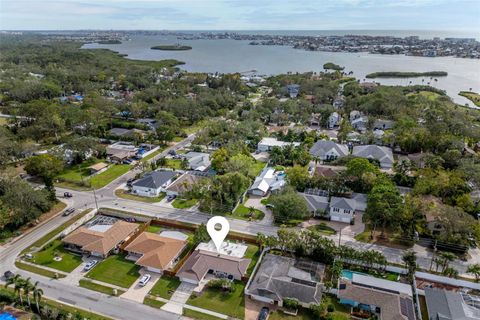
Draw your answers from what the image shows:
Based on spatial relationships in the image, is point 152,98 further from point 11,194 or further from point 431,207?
point 431,207

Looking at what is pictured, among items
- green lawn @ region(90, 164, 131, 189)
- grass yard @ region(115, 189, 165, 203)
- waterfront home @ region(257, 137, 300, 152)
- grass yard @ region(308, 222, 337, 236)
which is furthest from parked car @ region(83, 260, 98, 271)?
waterfront home @ region(257, 137, 300, 152)

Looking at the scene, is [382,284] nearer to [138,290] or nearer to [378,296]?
[378,296]

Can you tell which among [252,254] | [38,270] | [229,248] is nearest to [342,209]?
[252,254]

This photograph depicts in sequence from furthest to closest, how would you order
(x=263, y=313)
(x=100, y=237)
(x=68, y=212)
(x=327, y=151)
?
1. (x=327, y=151)
2. (x=68, y=212)
3. (x=100, y=237)
4. (x=263, y=313)

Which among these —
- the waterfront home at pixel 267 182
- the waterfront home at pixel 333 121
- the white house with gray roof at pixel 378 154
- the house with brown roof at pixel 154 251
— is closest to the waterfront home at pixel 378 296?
the house with brown roof at pixel 154 251

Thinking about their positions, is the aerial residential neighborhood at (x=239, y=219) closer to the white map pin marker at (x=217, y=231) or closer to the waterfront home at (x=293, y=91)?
the white map pin marker at (x=217, y=231)

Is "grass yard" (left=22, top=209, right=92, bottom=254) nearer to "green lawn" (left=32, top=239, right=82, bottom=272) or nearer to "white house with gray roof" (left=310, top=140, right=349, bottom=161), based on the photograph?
"green lawn" (left=32, top=239, right=82, bottom=272)
